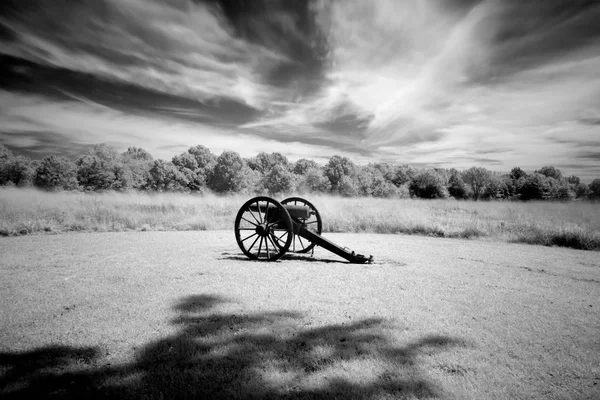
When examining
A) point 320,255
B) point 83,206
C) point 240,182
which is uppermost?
point 240,182

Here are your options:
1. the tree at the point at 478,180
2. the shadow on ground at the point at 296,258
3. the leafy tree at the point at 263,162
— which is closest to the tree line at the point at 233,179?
the tree at the point at 478,180

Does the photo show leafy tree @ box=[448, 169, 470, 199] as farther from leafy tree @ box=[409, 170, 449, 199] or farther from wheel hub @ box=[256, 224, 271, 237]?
wheel hub @ box=[256, 224, 271, 237]

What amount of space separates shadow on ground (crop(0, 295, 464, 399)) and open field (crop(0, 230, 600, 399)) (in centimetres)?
1

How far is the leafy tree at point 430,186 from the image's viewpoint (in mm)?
65188

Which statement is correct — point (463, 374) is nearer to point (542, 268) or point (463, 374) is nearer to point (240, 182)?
point (542, 268)

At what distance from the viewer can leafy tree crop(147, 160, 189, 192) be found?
47.8 m

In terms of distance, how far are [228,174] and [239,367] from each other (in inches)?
1859

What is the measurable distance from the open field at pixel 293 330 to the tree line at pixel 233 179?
41.1m

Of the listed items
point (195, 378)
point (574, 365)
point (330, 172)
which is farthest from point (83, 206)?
point (330, 172)

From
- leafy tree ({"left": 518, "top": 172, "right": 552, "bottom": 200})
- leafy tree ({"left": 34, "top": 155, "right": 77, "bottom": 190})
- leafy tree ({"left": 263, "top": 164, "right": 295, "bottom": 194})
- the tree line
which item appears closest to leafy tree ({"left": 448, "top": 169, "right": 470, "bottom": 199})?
the tree line

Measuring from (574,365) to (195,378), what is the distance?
3.77 m

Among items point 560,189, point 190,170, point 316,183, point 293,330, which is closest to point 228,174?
point 190,170

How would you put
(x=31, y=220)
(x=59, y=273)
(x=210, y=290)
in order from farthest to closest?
(x=31, y=220) < (x=59, y=273) < (x=210, y=290)

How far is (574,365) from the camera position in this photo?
280 cm
